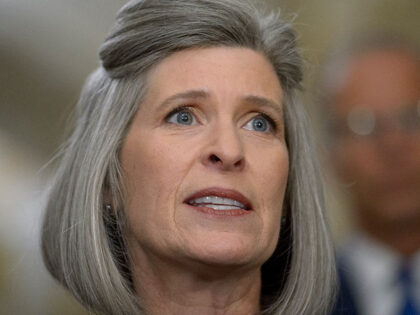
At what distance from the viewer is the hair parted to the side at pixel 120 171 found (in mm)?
2242

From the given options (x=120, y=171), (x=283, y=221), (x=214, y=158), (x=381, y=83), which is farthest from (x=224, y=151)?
(x=381, y=83)

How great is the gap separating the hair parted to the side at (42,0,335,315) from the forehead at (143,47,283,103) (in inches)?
1.0

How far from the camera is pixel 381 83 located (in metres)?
3.00

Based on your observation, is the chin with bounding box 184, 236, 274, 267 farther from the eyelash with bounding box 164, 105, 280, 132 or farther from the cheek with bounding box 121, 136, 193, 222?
the eyelash with bounding box 164, 105, 280, 132

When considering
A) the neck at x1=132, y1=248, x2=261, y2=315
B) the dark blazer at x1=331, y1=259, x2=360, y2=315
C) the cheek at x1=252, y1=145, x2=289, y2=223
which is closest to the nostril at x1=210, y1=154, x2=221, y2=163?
the cheek at x1=252, y1=145, x2=289, y2=223

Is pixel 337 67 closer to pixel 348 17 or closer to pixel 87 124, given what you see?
pixel 87 124

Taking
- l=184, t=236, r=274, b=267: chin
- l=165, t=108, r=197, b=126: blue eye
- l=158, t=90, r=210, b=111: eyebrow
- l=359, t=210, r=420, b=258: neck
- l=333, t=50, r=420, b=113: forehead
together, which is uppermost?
l=333, t=50, r=420, b=113: forehead

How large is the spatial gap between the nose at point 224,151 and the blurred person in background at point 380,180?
2.63ft

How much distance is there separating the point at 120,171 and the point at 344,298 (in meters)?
0.96

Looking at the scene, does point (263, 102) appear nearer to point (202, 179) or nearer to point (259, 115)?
point (259, 115)

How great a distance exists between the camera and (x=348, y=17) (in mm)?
4781

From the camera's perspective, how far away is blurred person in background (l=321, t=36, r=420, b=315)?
281 centimetres

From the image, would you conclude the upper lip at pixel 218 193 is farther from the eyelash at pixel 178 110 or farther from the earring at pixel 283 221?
the earring at pixel 283 221

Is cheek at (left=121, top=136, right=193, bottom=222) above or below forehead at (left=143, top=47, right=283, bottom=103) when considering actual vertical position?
below
